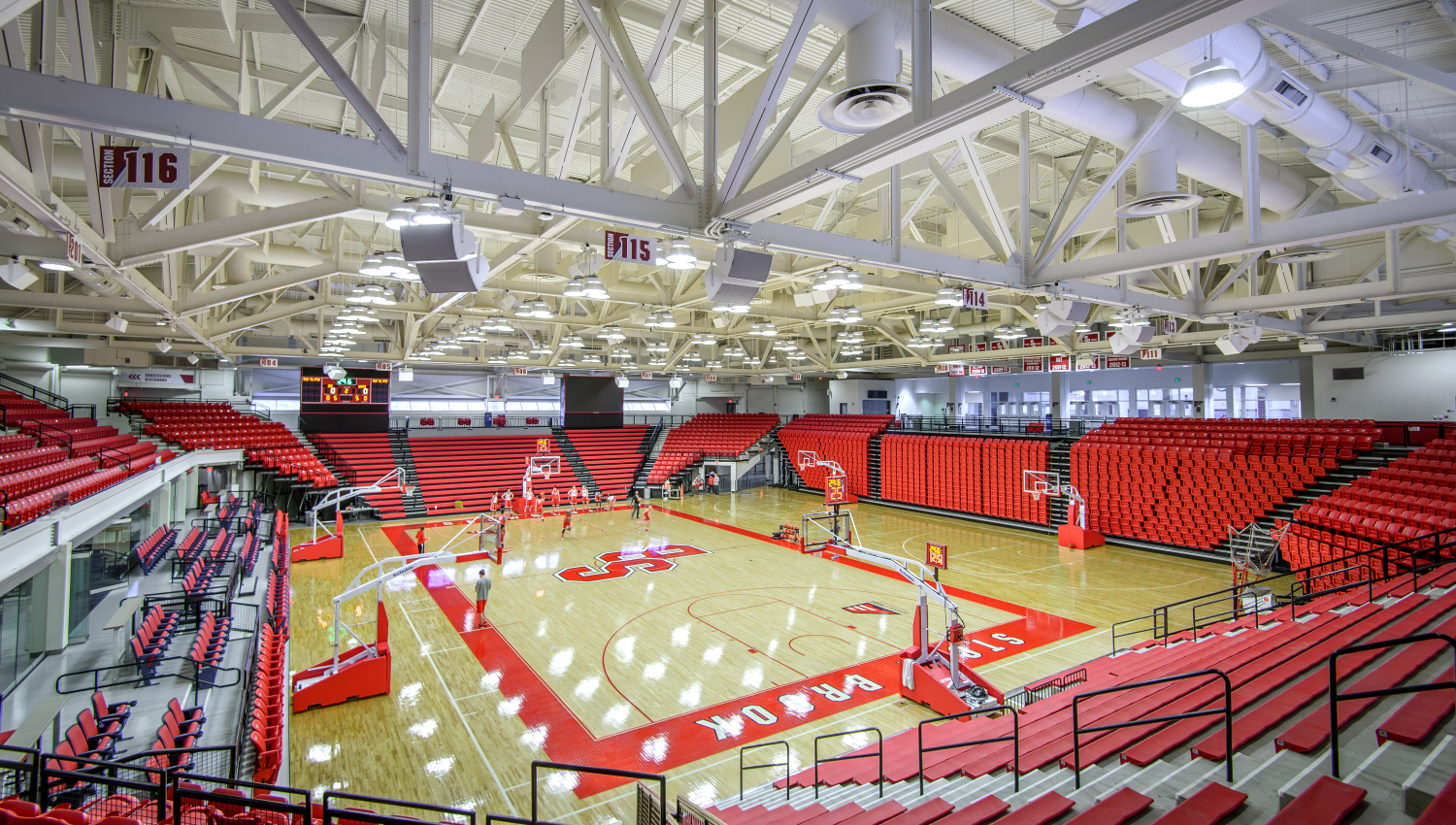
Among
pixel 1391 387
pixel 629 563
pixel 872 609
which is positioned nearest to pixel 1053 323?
pixel 872 609

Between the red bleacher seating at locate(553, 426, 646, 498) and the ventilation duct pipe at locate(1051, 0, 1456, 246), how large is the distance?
96.3 feet

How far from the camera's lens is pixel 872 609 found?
14531mm

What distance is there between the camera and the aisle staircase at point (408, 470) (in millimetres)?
27969

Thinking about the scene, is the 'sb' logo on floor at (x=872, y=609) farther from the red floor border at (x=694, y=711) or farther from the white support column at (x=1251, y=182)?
the white support column at (x=1251, y=182)

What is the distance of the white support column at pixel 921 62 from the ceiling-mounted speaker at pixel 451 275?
12.2 ft

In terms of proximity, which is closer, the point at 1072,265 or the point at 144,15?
the point at 144,15

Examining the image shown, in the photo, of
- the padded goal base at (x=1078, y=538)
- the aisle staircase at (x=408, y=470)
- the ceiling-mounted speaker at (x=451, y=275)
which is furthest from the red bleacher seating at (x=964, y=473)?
the ceiling-mounted speaker at (x=451, y=275)

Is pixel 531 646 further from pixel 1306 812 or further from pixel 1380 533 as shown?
pixel 1380 533

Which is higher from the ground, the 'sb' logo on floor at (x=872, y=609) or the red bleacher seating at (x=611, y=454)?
the red bleacher seating at (x=611, y=454)

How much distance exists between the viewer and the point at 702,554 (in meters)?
20.5

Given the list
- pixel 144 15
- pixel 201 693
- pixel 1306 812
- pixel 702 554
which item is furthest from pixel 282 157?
pixel 702 554

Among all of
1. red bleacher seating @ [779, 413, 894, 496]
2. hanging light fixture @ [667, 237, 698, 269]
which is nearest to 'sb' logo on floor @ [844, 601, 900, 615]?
hanging light fixture @ [667, 237, 698, 269]

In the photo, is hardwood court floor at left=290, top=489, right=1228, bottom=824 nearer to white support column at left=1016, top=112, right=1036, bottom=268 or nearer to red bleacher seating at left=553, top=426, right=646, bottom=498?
white support column at left=1016, top=112, right=1036, bottom=268

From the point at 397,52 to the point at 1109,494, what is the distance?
75.3 ft
